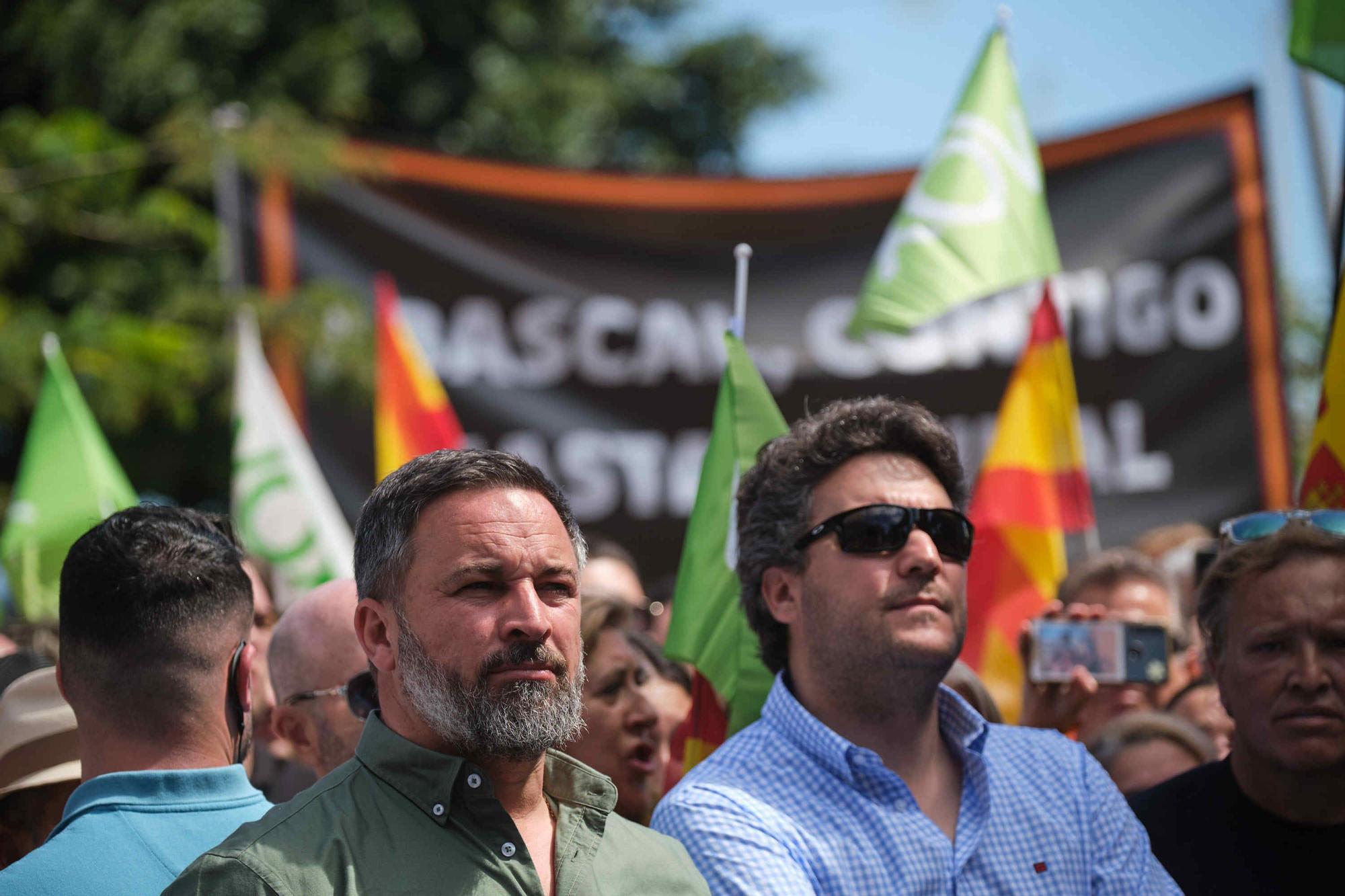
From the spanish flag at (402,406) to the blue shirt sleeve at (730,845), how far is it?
350 cm

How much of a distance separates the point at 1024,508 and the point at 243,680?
123 inches

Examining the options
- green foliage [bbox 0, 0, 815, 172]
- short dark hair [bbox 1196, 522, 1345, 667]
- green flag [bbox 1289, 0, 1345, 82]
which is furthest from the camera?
green foliage [bbox 0, 0, 815, 172]

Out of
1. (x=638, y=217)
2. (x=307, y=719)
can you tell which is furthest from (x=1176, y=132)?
(x=307, y=719)

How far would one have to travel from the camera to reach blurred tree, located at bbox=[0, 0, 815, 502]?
26.9 feet

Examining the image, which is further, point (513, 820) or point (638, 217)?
point (638, 217)

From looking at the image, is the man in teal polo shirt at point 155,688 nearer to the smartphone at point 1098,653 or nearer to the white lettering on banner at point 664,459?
the smartphone at point 1098,653

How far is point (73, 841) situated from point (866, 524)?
1557 millimetres

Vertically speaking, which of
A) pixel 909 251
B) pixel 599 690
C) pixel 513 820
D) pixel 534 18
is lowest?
pixel 599 690

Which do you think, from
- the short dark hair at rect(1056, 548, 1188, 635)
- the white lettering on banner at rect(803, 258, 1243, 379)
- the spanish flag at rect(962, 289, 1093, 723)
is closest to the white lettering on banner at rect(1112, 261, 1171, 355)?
the white lettering on banner at rect(803, 258, 1243, 379)

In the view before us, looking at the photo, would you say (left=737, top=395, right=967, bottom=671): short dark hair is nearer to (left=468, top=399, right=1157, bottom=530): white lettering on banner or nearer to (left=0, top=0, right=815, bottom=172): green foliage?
(left=468, top=399, right=1157, bottom=530): white lettering on banner

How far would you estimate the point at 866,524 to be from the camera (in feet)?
10.1

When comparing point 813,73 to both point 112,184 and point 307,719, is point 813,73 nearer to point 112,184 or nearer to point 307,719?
point 112,184

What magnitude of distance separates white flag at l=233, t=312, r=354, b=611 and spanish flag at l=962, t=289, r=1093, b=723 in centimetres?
246

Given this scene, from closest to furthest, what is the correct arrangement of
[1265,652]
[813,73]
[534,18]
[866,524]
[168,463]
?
[866,524]
[1265,652]
[168,463]
[534,18]
[813,73]
